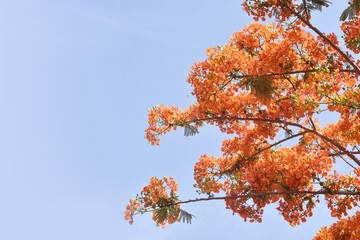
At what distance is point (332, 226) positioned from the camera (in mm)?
9609

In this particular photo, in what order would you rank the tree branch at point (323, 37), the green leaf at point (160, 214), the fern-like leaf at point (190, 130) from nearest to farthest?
the green leaf at point (160, 214), the tree branch at point (323, 37), the fern-like leaf at point (190, 130)

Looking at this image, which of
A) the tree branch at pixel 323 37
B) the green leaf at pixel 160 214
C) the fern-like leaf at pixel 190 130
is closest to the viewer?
the green leaf at pixel 160 214

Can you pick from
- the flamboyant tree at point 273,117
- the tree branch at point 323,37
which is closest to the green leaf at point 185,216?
the flamboyant tree at point 273,117

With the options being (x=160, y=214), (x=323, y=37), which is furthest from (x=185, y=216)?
(x=323, y=37)

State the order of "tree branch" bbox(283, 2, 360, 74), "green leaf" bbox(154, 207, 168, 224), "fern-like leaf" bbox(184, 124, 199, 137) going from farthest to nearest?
"fern-like leaf" bbox(184, 124, 199, 137), "tree branch" bbox(283, 2, 360, 74), "green leaf" bbox(154, 207, 168, 224)

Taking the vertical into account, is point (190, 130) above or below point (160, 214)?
above

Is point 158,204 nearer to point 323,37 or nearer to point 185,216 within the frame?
point 185,216

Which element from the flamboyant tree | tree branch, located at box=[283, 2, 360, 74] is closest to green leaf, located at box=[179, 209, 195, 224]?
the flamboyant tree

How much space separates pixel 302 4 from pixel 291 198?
447 cm

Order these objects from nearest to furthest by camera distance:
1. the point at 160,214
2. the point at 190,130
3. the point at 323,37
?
the point at 160,214 → the point at 323,37 → the point at 190,130

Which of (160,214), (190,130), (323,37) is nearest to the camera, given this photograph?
(160,214)

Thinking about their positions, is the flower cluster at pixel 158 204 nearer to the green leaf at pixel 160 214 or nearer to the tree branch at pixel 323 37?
the green leaf at pixel 160 214

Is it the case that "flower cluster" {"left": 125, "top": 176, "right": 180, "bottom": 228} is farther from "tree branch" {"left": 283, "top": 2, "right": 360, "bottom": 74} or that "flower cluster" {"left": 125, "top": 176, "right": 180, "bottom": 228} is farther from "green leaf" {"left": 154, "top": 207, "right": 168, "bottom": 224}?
"tree branch" {"left": 283, "top": 2, "right": 360, "bottom": 74}

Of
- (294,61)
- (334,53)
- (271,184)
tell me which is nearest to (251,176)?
(271,184)
